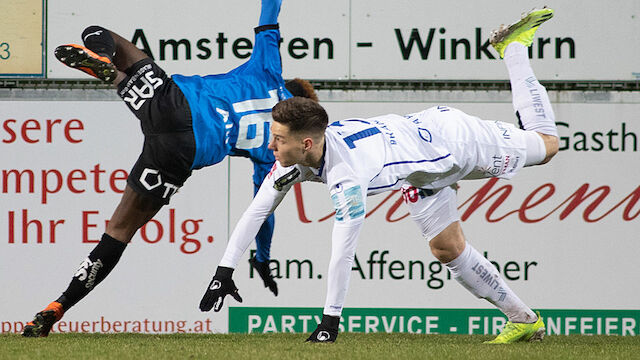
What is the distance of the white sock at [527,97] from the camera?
195 inches

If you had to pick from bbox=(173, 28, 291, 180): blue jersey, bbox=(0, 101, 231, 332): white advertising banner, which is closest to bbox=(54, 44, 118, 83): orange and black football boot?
bbox=(173, 28, 291, 180): blue jersey

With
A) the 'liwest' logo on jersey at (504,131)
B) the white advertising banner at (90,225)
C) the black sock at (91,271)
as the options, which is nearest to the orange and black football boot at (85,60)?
the black sock at (91,271)

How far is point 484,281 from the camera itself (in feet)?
16.2

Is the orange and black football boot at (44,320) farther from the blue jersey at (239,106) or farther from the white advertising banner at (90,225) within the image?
the white advertising banner at (90,225)

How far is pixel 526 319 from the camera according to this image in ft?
16.5

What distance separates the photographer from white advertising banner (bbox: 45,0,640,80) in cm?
716

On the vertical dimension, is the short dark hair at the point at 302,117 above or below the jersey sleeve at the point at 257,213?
→ above

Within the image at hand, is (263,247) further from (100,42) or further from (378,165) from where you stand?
(100,42)

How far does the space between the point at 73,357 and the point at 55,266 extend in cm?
341

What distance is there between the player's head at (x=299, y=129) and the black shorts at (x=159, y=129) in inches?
29.5

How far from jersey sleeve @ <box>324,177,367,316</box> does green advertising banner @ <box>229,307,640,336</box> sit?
2828mm

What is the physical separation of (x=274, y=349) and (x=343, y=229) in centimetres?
63

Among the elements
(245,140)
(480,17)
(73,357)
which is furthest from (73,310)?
(480,17)

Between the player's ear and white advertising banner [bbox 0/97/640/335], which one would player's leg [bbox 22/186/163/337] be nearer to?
the player's ear
